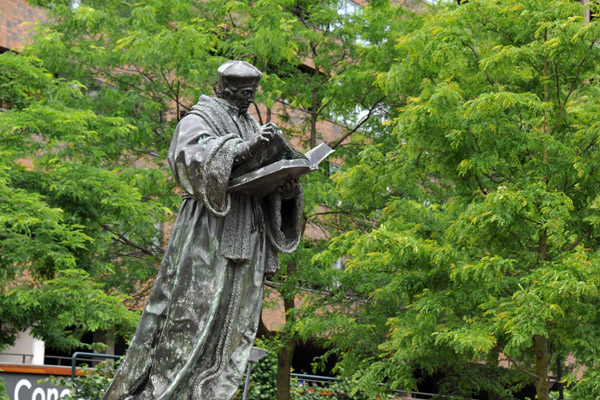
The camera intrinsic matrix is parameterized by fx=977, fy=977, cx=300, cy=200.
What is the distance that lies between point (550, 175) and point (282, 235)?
9192 millimetres

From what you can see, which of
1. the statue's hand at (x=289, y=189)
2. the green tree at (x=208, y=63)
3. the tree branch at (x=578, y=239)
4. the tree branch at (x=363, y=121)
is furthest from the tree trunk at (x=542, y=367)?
the statue's hand at (x=289, y=189)

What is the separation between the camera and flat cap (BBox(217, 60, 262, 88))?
246 inches

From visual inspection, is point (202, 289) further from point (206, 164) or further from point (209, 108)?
point (209, 108)

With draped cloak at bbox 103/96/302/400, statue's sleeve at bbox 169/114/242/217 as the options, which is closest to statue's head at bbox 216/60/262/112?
draped cloak at bbox 103/96/302/400

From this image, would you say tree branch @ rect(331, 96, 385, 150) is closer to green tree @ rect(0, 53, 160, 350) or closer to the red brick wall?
green tree @ rect(0, 53, 160, 350)

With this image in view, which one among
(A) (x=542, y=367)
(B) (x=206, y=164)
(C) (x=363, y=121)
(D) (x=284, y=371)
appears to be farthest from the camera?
(C) (x=363, y=121)

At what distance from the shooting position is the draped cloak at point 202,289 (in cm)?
579

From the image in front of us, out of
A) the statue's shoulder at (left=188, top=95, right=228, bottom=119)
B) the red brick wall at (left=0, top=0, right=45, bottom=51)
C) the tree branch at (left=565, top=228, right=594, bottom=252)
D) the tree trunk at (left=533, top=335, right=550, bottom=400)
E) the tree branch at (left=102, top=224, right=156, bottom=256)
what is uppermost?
the red brick wall at (left=0, top=0, right=45, bottom=51)

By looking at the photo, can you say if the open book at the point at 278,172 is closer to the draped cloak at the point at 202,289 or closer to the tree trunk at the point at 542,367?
the draped cloak at the point at 202,289

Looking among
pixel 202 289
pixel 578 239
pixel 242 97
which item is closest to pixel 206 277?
pixel 202 289

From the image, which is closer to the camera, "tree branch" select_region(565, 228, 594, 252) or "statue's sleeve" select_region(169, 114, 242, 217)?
"statue's sleeve" select_region(169, 114, 242, 217)

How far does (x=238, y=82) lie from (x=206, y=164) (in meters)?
0.78

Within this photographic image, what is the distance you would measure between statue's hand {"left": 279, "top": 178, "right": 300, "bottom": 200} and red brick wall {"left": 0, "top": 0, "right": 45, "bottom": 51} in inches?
804

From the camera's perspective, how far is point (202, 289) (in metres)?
5.90
